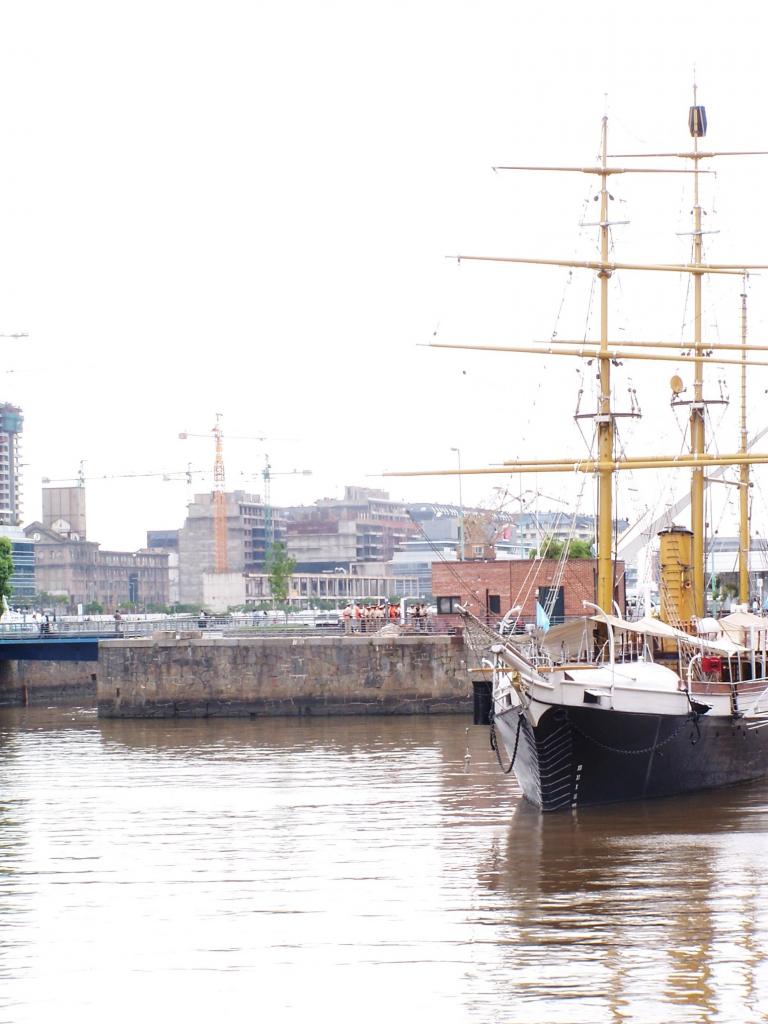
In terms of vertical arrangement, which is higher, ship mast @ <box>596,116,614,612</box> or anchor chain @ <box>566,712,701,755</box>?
ship mast @ <box>596,116,614,612</box>

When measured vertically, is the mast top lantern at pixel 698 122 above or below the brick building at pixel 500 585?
above

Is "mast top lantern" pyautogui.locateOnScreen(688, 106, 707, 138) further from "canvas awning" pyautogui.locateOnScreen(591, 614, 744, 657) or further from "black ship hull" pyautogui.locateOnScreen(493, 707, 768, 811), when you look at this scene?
"black ship hull" pyautogui.locateOnScreen(493, 707, 768, 811)

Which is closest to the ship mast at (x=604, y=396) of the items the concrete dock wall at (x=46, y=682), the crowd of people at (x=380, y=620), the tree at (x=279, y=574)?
the crowd of people at (x=380, y=620)

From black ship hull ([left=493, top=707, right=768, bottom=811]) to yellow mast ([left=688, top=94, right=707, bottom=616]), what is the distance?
12.7 metres

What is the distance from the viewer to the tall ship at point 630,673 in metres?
32.2

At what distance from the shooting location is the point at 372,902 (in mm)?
23500

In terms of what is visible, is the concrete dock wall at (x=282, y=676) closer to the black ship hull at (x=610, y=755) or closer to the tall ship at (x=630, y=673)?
the tall ship at (x=630, y=673)

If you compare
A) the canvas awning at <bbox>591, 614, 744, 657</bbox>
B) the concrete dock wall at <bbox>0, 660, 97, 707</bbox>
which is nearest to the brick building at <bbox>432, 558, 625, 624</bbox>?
the concrete dock wall at <bbox>0, 660, 97, 707</bbox>

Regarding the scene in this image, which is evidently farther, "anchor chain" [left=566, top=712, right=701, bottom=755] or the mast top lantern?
the mast top lantern

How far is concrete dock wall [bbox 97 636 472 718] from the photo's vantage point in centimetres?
6209

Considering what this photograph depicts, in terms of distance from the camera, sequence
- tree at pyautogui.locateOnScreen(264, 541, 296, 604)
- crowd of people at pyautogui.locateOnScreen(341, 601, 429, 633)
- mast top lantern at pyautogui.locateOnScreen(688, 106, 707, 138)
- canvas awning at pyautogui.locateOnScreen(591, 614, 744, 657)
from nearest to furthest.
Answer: canvas awning at pyautogui.locateOnScreen(591, 614, 744, 657) < mast top lantern at pyautogui.locateOnScreen(688, 106, 707, 138) < crowd of people at pyautogui.locateOnScreen(341, 601, 429, 633) < tree at pyautogui.locateOnScreen(264, 541, 296, 604)

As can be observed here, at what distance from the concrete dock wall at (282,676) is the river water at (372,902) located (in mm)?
21054

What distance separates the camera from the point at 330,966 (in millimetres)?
19703

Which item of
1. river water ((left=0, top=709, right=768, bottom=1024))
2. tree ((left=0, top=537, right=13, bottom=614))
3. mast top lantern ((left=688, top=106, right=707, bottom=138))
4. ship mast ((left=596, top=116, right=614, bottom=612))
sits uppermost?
mast top lantern ((left=688, top=106, right=707, bottom=138))
